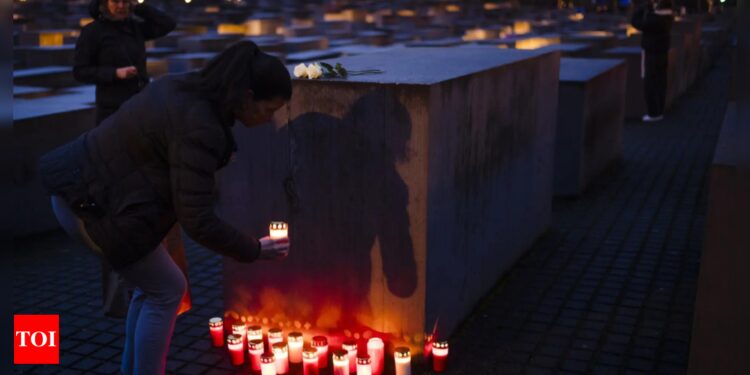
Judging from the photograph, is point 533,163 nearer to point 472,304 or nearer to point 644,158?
point 472,304

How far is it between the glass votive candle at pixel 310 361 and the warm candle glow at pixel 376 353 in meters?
0.28

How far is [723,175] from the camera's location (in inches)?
132

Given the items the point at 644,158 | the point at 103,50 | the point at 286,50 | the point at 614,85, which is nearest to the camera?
the point at 103,50

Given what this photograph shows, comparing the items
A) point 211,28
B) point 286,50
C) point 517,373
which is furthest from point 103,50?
point 211,28

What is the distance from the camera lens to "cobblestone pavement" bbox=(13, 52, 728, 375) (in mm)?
4781

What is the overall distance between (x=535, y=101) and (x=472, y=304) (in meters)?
1.95

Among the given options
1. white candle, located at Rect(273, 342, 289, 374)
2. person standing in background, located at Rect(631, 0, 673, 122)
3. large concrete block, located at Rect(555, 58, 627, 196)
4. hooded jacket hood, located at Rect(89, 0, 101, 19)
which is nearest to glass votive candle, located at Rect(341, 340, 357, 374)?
white candle, located at Rect(273, 342, 289, 374)

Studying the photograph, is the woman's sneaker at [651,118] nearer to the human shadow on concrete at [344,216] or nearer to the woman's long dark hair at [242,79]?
the human shadow on concrete at [344,216]

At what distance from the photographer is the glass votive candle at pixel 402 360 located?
14.2 feet

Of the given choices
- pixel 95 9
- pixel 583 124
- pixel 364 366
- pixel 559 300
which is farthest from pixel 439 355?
pixel 583 124

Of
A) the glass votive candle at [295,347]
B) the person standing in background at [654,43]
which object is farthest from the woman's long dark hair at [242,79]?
the person standing in background at [654,43]

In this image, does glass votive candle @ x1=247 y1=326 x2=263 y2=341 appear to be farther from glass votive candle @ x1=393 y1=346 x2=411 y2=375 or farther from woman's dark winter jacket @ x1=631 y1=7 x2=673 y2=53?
woman's dark winter jacket @ x1=631 y1=7 x2=673 y2=53

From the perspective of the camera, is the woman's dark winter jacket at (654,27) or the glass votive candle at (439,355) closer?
the glass votive candle at (439,355)

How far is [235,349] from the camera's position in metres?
4.65
